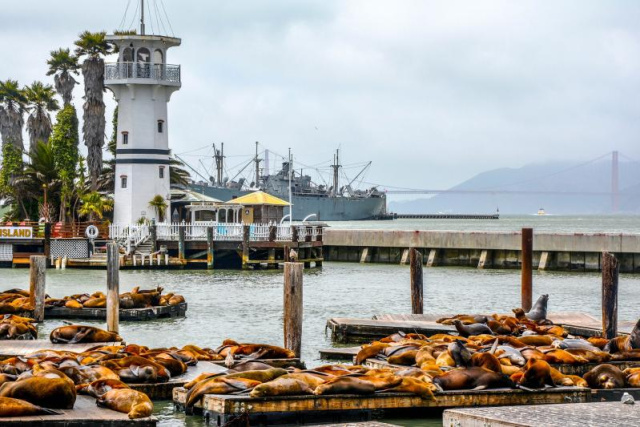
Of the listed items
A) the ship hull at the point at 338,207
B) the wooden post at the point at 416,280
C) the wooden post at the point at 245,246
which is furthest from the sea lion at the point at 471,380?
the ship hull at the point at 338,207

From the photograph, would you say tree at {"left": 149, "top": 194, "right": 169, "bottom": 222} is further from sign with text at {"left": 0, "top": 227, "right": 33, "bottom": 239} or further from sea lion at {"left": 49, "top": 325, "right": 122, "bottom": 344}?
sea lion at {"left": 49, "top": 325, "right": 122, "bottom": 344}

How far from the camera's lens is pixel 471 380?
13.9 metres

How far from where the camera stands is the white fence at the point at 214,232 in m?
45.6

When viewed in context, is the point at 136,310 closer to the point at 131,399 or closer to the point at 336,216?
the point at 131,399

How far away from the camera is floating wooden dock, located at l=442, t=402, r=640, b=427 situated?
11.3 m

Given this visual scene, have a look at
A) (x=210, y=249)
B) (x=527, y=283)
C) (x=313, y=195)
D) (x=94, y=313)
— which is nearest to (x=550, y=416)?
(x=527, y=283)

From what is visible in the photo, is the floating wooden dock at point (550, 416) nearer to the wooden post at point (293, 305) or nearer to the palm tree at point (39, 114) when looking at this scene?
the wooden post at point (293, 305)

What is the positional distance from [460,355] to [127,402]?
4.70 meters

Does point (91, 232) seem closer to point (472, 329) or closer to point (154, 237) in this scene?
point (154, 237)

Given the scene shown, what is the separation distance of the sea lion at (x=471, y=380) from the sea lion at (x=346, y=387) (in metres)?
1.06

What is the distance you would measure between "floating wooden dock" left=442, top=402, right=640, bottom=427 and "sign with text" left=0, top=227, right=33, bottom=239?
3582 cm

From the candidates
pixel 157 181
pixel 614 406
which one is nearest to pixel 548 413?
pixel 614 406

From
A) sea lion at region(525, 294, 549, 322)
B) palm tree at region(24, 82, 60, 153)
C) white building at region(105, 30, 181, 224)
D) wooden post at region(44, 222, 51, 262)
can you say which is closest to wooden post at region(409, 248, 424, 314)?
sea lion at region(525, 294, 549, 322)

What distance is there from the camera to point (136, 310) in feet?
82.0
